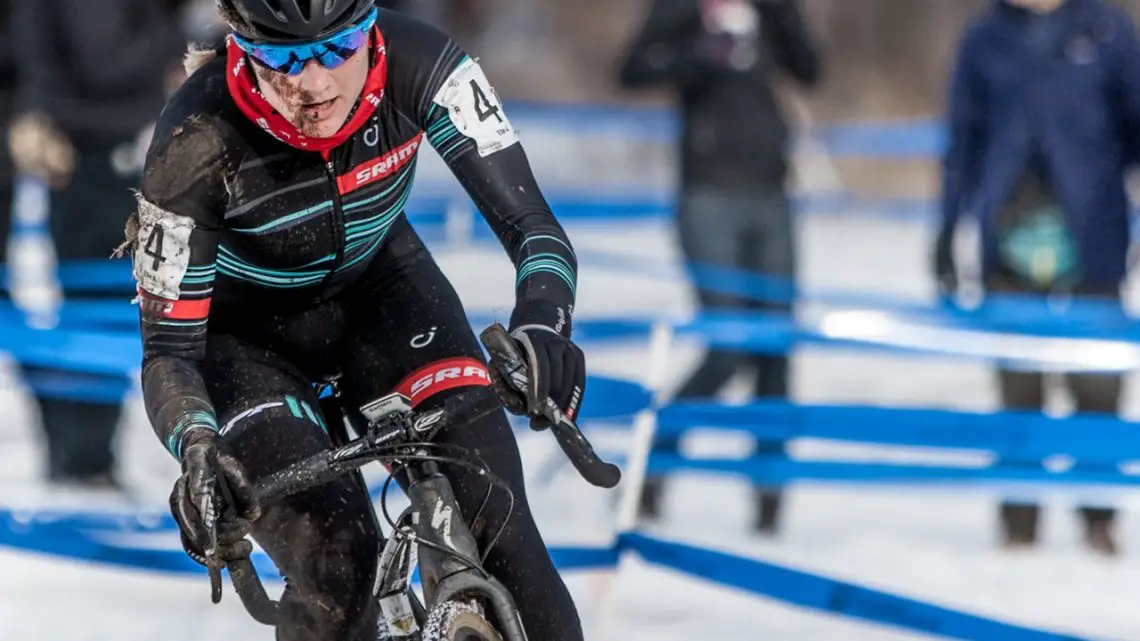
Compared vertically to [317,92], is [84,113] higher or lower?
lower

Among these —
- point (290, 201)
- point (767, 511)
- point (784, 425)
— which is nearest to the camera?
point (290, 201)

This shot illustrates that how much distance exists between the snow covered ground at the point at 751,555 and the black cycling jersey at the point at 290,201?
7.50 feet

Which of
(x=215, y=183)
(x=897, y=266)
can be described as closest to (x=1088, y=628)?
(x=215, y=183)

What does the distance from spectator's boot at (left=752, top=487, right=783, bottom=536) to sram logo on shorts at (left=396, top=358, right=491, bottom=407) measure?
375 cm

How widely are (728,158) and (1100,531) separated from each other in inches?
83.5

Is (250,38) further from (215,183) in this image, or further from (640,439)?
(640,439)

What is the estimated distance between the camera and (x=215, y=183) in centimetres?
355

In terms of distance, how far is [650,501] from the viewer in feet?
24.6

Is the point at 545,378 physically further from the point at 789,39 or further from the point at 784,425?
the point at 789,39

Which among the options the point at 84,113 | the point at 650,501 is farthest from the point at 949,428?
the point at 84,113

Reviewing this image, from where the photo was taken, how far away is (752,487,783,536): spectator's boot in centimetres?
733

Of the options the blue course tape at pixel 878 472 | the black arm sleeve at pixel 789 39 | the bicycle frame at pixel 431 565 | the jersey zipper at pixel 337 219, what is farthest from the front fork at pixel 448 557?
the black arm sleeve at pixel 789 39

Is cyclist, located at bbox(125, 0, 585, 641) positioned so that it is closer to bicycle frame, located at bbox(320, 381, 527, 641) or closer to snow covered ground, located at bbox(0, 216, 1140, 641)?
bicycle frame, located at bbox(320, 381, 527, 641)

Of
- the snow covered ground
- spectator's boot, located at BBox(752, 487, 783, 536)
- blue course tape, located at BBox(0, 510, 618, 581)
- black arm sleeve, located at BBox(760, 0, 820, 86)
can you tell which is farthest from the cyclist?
black arm sleeve, located at BBox(760, 0, 820, 86)
